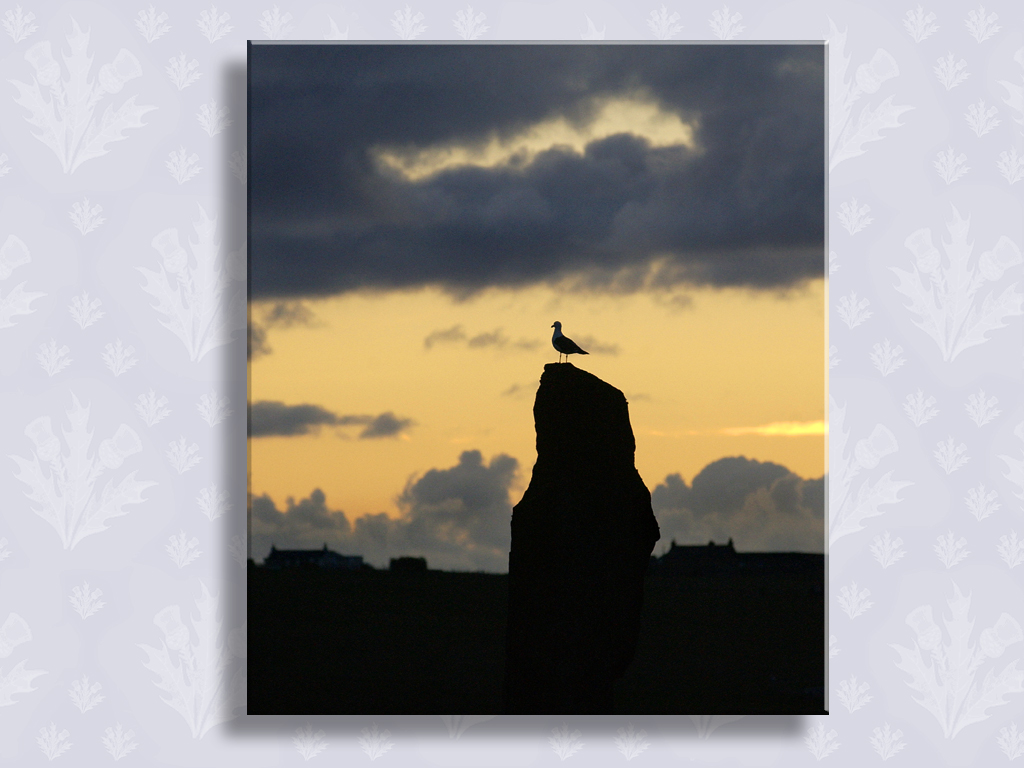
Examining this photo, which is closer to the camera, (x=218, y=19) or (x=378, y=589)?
(x=378, y=589)

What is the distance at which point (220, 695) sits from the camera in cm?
314

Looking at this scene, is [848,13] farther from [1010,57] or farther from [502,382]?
[502,382]

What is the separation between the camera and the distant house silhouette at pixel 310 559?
3.10m

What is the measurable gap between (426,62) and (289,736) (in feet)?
7.97

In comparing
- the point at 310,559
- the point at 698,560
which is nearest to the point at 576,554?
the point at 698,560

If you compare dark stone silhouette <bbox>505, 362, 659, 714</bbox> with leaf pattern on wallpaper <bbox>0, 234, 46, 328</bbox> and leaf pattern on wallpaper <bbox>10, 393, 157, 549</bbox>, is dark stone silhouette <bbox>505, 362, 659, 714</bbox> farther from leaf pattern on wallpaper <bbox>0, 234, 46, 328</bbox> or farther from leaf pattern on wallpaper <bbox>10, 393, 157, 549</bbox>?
leaf pattern on wallpaper <bbox>0, 234, 46, 328</bbox>

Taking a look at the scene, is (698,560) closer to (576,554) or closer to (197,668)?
(576,554)

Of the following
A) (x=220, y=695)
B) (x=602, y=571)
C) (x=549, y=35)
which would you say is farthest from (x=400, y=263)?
(x=220, y=695)

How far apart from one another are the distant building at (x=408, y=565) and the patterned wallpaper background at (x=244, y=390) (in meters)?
0.54

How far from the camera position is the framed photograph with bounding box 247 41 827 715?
310 centimetres

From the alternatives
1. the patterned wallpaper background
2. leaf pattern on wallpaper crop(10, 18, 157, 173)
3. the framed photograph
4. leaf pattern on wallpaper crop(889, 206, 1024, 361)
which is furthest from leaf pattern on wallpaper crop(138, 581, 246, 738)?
leaf pattern on wallpaper crop(889, 206, 1024, 361)

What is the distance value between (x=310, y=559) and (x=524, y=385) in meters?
0.95

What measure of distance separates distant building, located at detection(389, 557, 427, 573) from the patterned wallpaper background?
540 millimetres

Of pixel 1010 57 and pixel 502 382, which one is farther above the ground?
pixel 1010 57
